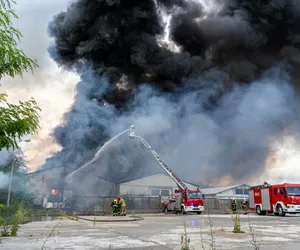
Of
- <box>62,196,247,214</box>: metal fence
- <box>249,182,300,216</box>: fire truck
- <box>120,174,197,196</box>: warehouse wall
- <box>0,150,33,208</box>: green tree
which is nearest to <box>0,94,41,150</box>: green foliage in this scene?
<box>249,182,300,216</box>: fire truck

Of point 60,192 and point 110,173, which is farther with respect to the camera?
point 110,173

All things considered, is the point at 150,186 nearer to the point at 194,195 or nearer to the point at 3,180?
the point at 194,195

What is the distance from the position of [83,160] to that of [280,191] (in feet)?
71.2

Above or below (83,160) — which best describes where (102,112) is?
above

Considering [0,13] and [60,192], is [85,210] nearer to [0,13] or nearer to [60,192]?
[60,192]

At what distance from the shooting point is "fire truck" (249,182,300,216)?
61.6ft

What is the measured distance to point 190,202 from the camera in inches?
877

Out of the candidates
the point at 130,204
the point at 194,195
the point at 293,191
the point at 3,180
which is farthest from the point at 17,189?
the point at 293,191

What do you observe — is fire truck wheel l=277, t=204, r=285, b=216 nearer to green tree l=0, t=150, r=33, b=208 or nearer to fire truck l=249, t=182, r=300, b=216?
fire truck l=249, t=182, r=300, b=216

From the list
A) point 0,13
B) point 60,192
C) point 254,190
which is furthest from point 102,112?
point 0,13

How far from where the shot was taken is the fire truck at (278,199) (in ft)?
61.6

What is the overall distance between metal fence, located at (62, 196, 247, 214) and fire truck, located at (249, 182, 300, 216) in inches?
225

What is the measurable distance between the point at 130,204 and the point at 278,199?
1361cm

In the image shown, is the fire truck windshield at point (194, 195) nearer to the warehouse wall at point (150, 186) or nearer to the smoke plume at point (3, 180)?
the smoke plume at point (3, 180)
